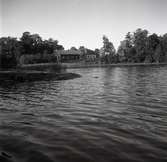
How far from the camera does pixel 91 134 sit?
807 centimetres

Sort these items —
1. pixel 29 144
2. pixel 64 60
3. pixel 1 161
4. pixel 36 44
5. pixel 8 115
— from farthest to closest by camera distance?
pixel 36 44 < pixel 64 60 < pixel 8 115 < pixel 29 144 < pixel 1 161

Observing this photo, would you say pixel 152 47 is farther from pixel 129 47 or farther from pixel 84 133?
pixel 84 133

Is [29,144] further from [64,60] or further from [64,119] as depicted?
[64,60]

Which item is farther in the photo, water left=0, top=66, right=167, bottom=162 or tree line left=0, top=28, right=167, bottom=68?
tree line left=0, top=28, right=167, bottom=68

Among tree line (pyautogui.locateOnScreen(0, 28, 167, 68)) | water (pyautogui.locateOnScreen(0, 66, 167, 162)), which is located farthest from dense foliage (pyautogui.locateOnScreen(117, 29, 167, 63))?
water (pyautogui.locateOnScreen(0, 66, 167, 162))

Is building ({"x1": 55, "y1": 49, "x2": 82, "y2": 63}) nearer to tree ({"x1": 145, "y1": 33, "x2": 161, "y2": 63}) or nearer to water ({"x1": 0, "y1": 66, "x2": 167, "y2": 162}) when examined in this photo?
tree ({"x1": 145, "y1": 33, "x2": 161, "y2": 63})

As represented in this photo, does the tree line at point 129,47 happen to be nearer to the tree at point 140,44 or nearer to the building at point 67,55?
the tree at point 140,44

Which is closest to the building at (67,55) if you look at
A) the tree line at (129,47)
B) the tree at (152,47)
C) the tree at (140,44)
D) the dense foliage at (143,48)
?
the tree line at (129,47)

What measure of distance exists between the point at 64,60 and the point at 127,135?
101803 millimetres

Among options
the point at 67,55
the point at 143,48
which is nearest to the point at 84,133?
the point at 67,55

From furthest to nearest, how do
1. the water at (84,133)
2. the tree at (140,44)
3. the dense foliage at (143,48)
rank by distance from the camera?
the tree at (140,44) < the dense foliage at (143,48) < the water at (84,133)

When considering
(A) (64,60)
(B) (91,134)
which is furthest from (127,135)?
(A) (64,60)

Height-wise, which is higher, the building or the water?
the building

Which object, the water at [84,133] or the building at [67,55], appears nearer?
the water at [84,133]
